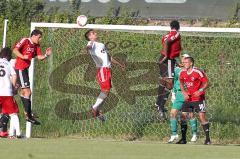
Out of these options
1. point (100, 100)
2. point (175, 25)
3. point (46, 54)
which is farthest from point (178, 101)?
point (46, 54)

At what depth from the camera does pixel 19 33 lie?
65.3ft

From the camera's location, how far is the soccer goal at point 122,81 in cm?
1648

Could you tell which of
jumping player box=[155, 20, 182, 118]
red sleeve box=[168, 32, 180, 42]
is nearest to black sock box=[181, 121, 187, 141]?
jumping player box=[155, 20, 182, 118]

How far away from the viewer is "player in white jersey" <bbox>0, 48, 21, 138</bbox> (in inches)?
568

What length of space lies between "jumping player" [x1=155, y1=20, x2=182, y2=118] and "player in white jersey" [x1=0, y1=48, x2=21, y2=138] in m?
2.97

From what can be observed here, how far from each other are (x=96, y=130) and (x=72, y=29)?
226cm

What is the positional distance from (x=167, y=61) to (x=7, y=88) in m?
3.18

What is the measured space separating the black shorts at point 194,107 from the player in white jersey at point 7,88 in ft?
10.0

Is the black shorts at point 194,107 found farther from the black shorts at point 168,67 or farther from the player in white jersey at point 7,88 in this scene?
the player in white jersey at point 7,88

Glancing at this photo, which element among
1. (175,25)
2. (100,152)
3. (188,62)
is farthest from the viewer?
(175,25)

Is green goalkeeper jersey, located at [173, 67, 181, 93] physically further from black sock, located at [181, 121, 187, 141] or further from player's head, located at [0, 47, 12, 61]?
player's head, located at [0, 47, 12, 61]

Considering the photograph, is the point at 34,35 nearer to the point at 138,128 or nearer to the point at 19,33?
the point at 138,128

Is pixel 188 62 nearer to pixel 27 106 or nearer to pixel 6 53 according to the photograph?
pixel 27 106

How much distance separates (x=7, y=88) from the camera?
→ 14594 millimetres
